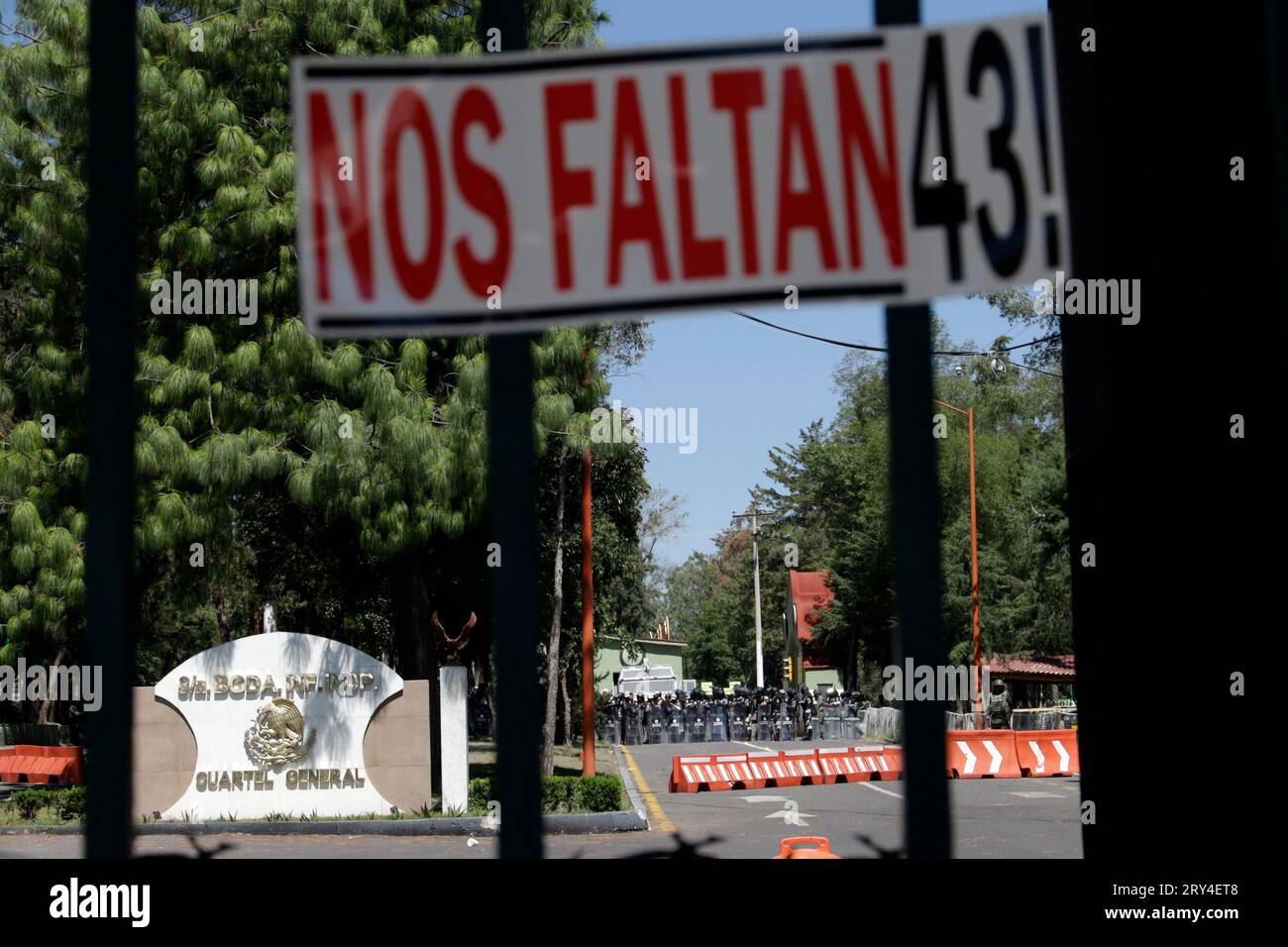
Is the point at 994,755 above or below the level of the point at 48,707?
below

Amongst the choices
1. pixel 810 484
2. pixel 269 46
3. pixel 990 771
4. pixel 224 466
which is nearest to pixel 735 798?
pixel 990 771

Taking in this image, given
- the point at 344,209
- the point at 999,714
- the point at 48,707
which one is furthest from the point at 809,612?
the point at 344,209

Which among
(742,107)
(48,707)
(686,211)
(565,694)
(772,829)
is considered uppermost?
(742,107)

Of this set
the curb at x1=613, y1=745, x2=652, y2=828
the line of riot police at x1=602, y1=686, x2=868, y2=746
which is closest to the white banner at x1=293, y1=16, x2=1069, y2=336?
the curb at x1=613, y1=745, x2=652, y2=828

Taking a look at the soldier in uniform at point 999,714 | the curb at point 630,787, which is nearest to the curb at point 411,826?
the curb at point 630,787

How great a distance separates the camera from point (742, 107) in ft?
10.0

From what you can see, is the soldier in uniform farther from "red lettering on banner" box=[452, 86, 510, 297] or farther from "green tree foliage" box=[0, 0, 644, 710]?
"red lettering on banner" box=[452, 86, 510, 297]

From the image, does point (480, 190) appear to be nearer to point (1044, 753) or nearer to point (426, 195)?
A: point (426, 195)

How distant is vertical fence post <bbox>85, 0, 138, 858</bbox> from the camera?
10.2ft

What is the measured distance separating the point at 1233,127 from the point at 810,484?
65.8 m

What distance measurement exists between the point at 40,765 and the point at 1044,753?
58.2 ft

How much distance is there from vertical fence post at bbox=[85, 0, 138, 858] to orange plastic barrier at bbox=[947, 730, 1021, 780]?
21.2 metres

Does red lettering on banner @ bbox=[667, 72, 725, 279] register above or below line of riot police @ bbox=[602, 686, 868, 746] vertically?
above

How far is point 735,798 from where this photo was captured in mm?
20297
